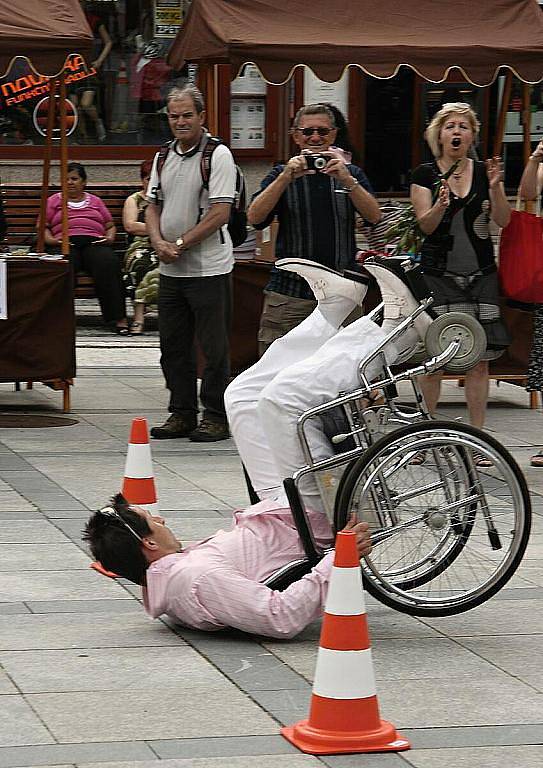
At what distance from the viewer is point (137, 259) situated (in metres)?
14.4

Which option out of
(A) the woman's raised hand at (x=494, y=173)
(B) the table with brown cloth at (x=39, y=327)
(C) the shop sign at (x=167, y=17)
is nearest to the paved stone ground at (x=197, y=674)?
(A) the woman's raised hand at (x=494, y=173)

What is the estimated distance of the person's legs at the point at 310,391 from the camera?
5.28 m

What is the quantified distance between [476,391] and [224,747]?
417 centimetres

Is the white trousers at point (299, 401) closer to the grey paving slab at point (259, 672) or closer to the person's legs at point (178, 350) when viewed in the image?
the grey paving slab at point (259, 672)

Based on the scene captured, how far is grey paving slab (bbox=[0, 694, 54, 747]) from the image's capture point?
4.14 meters

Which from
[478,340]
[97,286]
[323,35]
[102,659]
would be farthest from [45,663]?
[97,286]

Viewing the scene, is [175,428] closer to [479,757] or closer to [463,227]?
[463,227]

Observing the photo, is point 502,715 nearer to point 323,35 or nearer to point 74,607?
point 74,607

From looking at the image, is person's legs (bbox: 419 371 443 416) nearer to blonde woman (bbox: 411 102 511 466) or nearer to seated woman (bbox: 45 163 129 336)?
blonde woman (bbox: 411 102 511 466)

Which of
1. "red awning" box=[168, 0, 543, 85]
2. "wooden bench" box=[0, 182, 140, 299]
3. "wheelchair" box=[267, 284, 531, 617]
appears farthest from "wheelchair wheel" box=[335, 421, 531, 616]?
"wooden bench" box=[0, 182, 140, 299]

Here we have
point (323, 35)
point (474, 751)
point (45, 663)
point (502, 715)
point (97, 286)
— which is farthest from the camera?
point (97, 286)

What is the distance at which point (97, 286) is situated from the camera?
13.9 metres

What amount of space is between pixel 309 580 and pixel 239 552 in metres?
0.36

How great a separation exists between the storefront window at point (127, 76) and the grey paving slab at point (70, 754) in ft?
40.6
